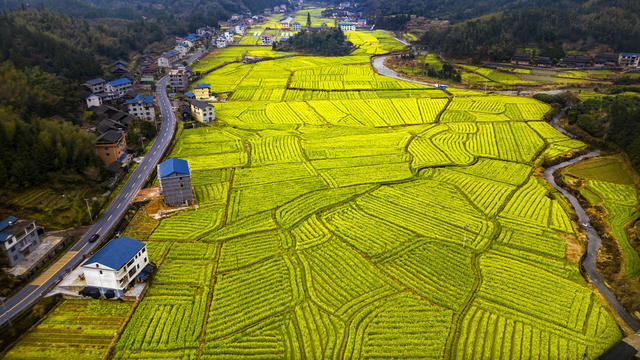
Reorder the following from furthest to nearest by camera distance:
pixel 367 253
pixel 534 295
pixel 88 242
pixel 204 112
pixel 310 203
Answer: pixel 204 112
pixel 310 203
pixel 88 242
pixel 367 253
pixel 534 295

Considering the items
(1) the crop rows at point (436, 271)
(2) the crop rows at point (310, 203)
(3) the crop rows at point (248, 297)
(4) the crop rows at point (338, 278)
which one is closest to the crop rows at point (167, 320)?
(3) the crop rows at point (248, 297)

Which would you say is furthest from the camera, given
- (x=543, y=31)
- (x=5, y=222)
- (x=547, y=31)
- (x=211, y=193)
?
(x=543, y=31)

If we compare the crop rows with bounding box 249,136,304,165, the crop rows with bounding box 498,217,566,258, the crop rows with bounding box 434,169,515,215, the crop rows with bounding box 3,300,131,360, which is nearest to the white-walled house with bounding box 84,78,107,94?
the crop rows with bounding box 249,136,304,165

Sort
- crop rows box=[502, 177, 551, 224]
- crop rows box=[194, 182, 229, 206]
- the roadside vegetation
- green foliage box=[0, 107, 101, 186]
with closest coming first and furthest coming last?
the roadside vegetation → green foliage box=[0, 107, 101, 186] → crop rows box=[502, 177, 551, 224] → crop rows box=[194, 182, 229, 206]

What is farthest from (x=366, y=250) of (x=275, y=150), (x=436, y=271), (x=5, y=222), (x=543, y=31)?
(x=543, y=31)

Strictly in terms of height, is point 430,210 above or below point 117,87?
below

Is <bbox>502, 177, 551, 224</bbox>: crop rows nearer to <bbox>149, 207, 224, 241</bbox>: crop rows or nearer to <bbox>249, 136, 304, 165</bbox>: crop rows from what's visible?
<bbox>249, 136, 304, 165</bbox>: crop rows

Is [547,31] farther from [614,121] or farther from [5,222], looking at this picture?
[5,222]
